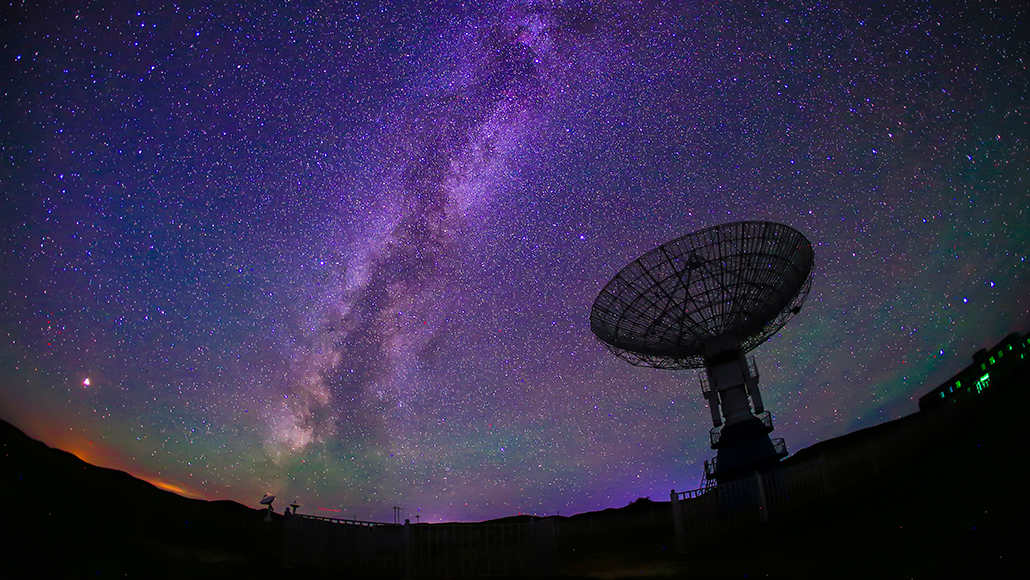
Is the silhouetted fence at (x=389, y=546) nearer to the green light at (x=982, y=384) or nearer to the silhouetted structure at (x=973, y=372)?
the green light at (x=982, y=384)

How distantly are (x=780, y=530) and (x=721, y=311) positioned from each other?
12900 mm

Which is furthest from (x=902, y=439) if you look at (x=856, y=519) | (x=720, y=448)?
(x=856, y=519)

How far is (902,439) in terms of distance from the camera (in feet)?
61.0

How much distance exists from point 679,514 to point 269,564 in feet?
35.6

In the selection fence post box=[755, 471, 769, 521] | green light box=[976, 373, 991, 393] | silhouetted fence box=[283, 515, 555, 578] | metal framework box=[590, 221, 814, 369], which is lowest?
silhouetted fence box=[283, 515, 555, 578]

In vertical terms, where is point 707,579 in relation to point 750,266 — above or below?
below

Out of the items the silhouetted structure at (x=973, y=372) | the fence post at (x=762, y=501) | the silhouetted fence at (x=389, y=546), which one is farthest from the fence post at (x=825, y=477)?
the silhouetted structure at (x=973, y=372)

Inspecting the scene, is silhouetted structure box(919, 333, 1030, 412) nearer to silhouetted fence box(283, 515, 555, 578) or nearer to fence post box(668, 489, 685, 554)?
fence post box(668, 489, 685, 554)

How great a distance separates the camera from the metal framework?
21.9 m

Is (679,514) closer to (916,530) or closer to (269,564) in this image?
(916,530)

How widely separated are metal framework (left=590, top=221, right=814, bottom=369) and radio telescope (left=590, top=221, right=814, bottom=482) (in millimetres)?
42

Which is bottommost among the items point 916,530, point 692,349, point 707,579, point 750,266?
point 707,579

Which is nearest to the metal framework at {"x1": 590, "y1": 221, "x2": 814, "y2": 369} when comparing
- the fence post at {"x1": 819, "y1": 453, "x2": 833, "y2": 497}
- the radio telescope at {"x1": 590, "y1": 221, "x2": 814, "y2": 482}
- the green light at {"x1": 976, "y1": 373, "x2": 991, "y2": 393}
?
the radio telescope at {"x1": 590, "y1": 221, "x2": 814, "y2": 482}

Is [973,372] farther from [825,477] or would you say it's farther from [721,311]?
[825,477]
